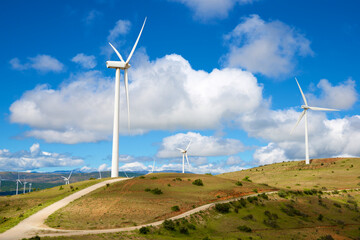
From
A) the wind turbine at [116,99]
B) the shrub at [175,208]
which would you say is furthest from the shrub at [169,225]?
the wind turbine at [116,99]

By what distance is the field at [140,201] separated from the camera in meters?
52.3

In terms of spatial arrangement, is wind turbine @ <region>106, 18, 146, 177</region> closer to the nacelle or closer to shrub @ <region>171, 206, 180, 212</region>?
the nacelle

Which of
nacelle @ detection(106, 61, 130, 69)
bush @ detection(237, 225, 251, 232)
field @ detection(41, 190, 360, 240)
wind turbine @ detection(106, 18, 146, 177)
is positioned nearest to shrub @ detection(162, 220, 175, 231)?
field @ detection(41, 190, 360, 240)

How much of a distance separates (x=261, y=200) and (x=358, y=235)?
66.7 feet

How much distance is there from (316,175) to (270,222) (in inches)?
3236

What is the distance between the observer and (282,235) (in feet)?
186

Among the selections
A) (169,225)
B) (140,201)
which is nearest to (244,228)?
(169,225)

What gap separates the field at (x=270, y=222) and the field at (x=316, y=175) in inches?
1040

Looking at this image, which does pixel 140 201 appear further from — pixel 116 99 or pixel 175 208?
pixel 116 99

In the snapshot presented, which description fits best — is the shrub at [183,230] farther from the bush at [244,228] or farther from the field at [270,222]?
the bush at [244,228]

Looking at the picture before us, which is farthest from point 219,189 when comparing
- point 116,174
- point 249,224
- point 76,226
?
point 76,226

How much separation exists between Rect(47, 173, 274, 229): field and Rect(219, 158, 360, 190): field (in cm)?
3967

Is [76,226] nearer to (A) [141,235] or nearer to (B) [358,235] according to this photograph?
(A) [141,235]

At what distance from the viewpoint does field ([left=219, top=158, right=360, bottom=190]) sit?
375 ft
